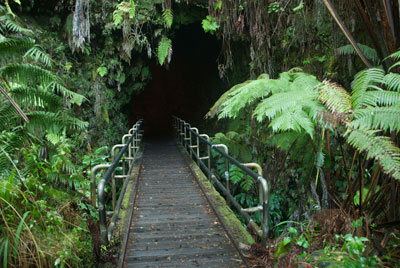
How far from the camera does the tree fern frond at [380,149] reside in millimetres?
1584

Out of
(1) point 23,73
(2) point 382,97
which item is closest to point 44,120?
(1) point 23,73

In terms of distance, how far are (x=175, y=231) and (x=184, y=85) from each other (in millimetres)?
15653

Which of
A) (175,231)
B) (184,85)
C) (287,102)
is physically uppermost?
(184,85)

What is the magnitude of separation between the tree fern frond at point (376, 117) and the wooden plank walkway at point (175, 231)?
1721mm

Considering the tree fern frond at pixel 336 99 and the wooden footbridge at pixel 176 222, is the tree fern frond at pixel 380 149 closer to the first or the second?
the tree fern frond at pixel 336 99

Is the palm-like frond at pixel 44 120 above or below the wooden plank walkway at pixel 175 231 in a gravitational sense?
above

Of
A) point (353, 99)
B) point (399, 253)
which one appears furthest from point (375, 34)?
point (399, 253)

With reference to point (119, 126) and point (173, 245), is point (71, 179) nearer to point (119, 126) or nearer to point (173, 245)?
point (173, 245)

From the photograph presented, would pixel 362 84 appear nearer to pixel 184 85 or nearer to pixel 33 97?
pixel 33 97

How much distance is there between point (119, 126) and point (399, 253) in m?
10.1

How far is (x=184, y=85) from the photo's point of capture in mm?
18641

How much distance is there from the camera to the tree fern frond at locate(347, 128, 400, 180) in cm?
158

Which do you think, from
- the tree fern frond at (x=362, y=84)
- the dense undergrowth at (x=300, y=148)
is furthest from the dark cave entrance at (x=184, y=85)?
the tree fern frond at (x=362, y=84)

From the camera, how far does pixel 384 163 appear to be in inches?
63.5
